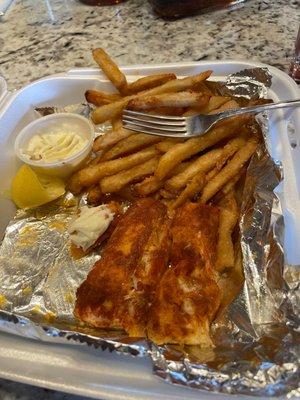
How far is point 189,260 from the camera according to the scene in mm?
1149

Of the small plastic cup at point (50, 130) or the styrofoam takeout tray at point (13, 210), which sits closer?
the styrofoam takeout tray at point (13, 210)

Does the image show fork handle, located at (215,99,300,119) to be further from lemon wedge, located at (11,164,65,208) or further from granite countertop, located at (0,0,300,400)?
lemon wedge, located at (11,164,65,208)

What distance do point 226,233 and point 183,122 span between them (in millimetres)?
396

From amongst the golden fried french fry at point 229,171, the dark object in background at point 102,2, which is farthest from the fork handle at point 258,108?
the dark object in background at point 102,2

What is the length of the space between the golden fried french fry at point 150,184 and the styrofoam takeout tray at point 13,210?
0.30 meters

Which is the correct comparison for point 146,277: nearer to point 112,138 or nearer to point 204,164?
point 204,164

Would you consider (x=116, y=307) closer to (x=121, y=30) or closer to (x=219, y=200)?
(x=219, y=200)

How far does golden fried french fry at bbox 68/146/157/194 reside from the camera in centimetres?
145

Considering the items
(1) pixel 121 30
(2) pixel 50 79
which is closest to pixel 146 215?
(2) pixel 50 79

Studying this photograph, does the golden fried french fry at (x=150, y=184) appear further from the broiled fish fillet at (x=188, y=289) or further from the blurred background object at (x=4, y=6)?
the blurred background object at (x=4, y=6)

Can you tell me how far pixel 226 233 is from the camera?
4.08 feet

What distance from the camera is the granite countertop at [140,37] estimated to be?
2.01 metres

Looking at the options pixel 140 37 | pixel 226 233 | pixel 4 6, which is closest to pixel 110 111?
pixel 226 233

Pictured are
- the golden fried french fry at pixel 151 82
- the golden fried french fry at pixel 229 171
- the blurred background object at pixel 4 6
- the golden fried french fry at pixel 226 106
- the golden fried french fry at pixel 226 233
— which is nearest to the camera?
the golden fried french fry at pixel 226 233
